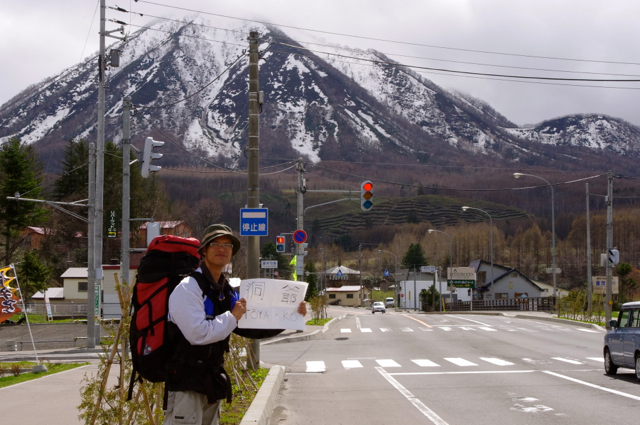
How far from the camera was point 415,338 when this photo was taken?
25625 mm

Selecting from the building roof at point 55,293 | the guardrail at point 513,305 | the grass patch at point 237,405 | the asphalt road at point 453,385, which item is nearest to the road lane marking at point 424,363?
the asphalt road at point 453,385

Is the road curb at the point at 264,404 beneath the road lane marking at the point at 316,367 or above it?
above

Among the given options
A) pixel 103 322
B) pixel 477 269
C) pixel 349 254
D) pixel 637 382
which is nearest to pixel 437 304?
pixel 477 269

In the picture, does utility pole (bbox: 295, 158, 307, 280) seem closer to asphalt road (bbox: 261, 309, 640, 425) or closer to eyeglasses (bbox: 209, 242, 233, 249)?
asphalt road (bbox: 261, 309, 640, 425)

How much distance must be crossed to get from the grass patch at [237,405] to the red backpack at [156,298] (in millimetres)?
2352

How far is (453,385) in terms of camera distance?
1227cm

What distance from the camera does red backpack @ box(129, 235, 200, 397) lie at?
14.8 ft

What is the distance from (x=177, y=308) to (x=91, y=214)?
2261 cm

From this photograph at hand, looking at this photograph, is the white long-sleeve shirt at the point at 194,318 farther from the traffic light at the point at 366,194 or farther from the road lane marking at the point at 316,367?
the traffic light at the point at 366,194

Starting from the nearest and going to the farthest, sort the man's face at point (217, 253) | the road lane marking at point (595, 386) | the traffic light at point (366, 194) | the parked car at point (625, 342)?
the man's face at point (217, 253), the road lane marking at point (595, 386), the parked car at point (625, 342), the traffic light at point (366, 194)

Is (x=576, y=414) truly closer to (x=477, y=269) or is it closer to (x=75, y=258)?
(x=75, y=258)

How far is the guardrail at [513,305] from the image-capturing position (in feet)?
197

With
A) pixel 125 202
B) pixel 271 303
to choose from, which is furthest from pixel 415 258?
pixel 271 303

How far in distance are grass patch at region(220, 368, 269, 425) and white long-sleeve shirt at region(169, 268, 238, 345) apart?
2.55m
